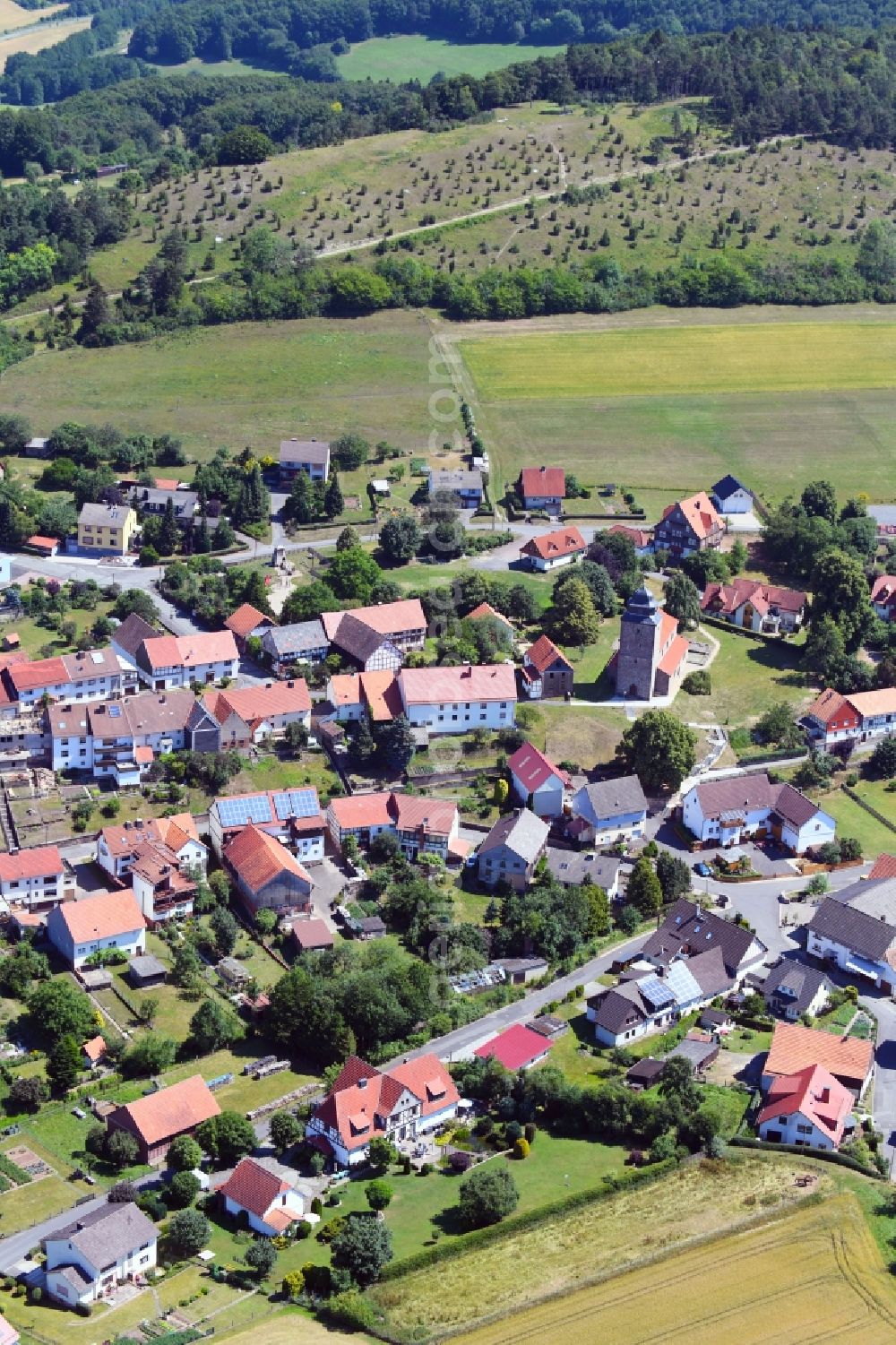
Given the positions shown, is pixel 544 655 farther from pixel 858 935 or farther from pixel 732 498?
pixel 732 498

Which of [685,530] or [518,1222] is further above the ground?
[518,1222]

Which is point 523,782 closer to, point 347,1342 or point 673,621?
point 673,621

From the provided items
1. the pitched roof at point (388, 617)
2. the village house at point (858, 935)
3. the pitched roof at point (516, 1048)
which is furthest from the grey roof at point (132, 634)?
the village house at point (858, 935)

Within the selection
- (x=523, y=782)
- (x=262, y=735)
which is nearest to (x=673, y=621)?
(x=523, y=782)

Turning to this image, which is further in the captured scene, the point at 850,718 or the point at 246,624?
the point at 246,624

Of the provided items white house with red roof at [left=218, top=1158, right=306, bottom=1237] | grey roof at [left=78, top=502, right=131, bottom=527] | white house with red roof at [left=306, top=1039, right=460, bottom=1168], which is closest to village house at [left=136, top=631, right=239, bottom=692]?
grey roof at [left=78, top=502, right=131, bottom=527]

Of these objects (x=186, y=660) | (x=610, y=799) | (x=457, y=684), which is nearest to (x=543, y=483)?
(x=457, y=684)
